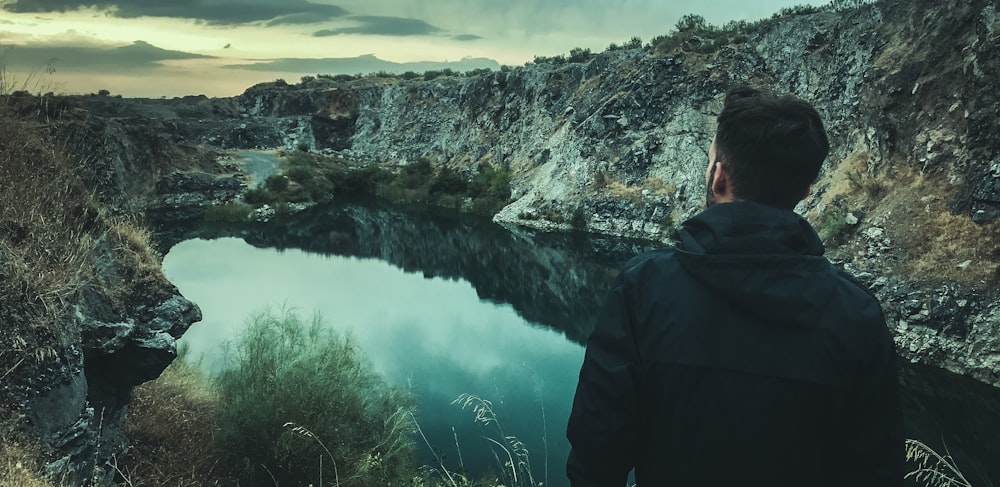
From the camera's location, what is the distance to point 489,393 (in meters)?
16.1

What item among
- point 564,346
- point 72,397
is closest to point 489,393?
point 564,346

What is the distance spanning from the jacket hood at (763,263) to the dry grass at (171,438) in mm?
7827

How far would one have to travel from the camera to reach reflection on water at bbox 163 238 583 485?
1438 cm

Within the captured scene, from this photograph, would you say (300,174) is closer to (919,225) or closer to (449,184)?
(449,184)

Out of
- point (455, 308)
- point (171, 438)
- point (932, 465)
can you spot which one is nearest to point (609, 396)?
point (932, 465)

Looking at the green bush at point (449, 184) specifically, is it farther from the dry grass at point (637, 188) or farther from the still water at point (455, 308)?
the dry grass at point (637, 188)

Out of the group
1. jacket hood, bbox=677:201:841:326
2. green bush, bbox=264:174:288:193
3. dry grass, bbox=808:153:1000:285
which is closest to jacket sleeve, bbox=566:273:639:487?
jacket hood, bbox=677:201:841:326

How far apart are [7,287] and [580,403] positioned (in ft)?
18.8

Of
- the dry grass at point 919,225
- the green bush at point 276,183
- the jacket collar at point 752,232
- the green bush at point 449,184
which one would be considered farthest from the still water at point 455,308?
the jacket collar at point 752,232

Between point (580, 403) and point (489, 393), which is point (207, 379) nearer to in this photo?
point (489, 393)

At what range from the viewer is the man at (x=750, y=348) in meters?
1.91

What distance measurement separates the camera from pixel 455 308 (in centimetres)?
2572

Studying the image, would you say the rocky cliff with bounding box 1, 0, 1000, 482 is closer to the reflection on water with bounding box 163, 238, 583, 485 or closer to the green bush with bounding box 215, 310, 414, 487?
Answer: the green bush with bounding box 215, 310, 414, 487

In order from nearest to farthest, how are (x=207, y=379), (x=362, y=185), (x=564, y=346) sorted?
(x=207, y=379), (x=564, y=346), (x=362, y=185)
